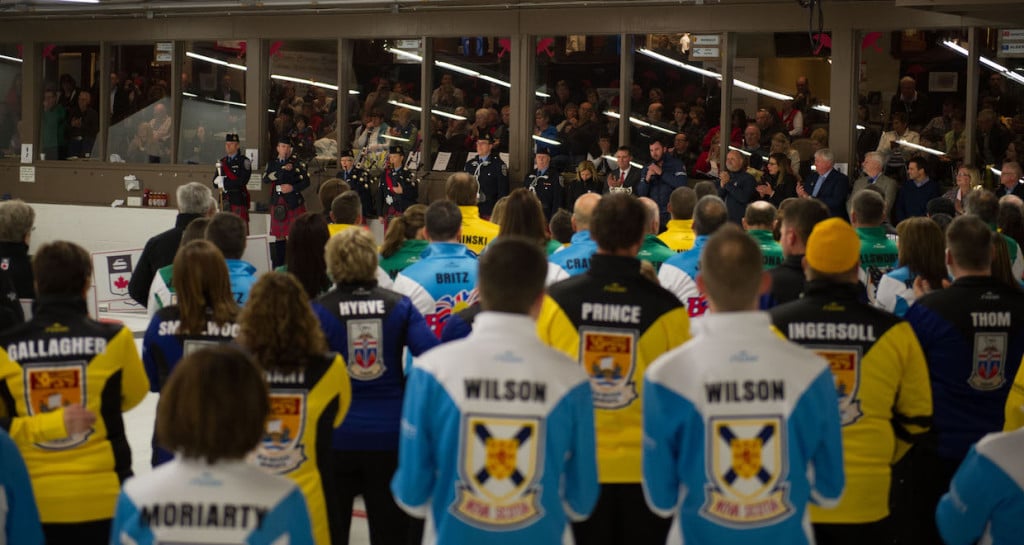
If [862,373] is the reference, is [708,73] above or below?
above

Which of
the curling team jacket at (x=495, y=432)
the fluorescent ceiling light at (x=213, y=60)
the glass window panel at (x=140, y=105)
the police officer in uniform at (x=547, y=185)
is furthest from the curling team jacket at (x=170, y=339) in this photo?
the glass window panel at (x=140, y=105)

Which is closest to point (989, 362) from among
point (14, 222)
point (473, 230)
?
point (473, 230)

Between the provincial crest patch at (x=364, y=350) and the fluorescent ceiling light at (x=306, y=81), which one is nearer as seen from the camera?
the provincial crest patch at (x=364, y=350)

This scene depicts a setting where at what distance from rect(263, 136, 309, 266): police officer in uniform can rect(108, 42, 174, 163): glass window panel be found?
3315mm

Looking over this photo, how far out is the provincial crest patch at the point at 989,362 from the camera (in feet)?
15.6

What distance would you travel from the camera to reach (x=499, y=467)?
3143mm

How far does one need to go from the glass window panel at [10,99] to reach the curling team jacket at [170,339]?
17904mm

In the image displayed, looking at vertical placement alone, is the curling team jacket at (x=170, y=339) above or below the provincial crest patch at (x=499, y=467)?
above

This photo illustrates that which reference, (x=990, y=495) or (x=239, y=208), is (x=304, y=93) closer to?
(x=239, y=208)

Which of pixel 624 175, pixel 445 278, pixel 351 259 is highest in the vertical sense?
pixel 624 175

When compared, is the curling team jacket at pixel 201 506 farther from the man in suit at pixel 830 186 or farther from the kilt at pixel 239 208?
the kilt at pixel 239 208

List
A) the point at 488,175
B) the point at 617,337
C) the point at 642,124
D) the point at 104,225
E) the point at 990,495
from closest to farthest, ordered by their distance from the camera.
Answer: the point at 990,495, the point at 617,337, the point at 488,175, the point at 642,124, the point at 104,225

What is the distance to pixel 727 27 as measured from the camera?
15.4m

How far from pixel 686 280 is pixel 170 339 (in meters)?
2.44
